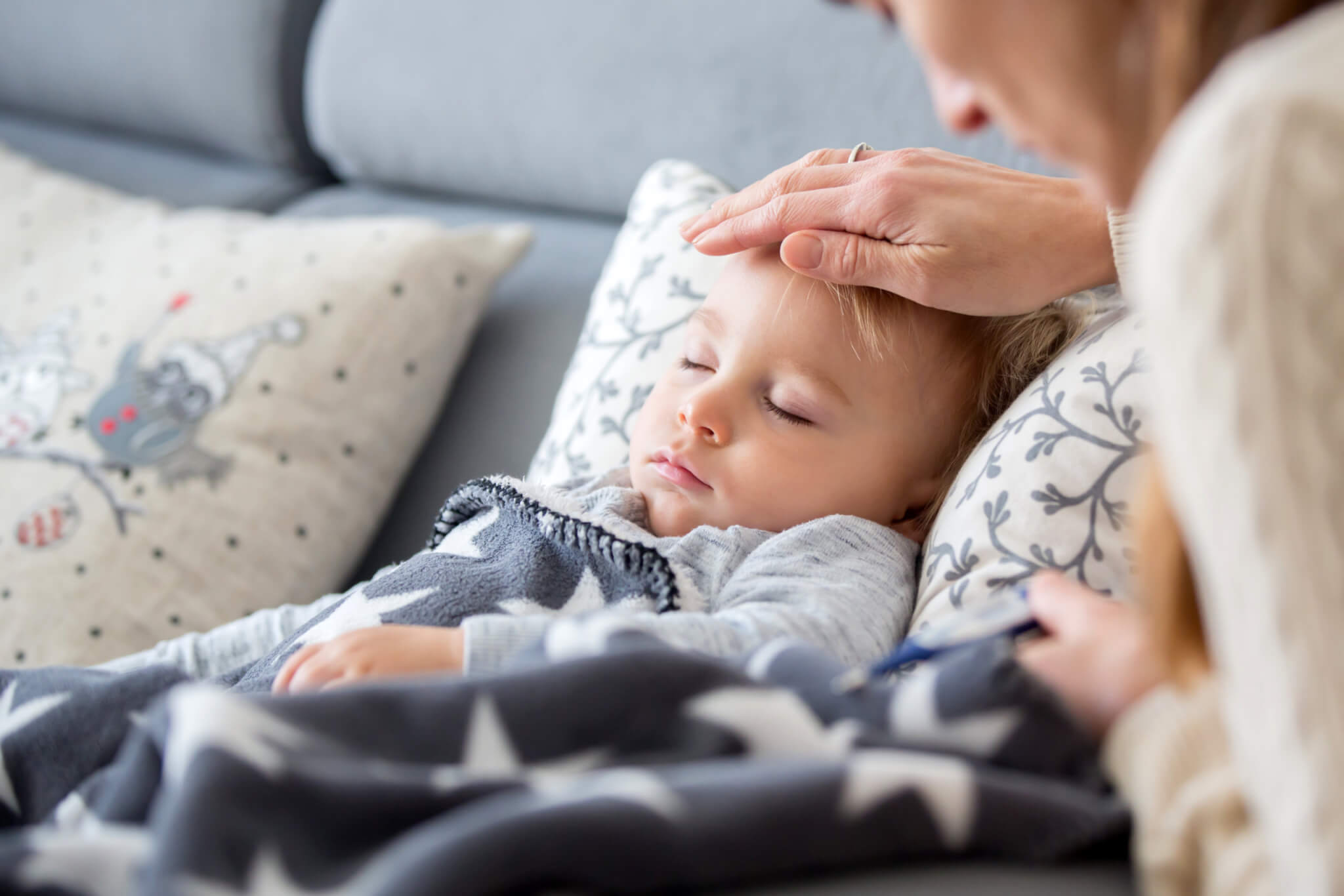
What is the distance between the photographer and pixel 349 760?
1.66 ft

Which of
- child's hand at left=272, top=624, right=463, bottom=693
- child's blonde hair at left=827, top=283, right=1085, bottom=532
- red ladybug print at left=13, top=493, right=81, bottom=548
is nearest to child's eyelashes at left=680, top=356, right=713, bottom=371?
child's blonde hair at left=827, top=283, right=1085, bottom=532

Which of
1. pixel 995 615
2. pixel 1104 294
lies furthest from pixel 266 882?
pixel 1104 294

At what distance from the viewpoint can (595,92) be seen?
4.91ft

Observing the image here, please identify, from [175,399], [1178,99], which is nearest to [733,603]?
[1178,99]

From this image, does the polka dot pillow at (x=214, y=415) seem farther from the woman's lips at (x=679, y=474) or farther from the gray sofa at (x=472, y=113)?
the woman's lips at (x=679, y=474)

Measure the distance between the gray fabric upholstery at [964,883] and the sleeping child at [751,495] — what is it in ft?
0.93

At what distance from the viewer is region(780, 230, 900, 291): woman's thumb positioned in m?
0.87

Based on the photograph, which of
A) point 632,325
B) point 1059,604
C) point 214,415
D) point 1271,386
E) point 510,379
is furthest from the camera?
point 510,379

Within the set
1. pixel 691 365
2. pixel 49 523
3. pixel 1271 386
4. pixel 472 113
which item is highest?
pixel 472 113

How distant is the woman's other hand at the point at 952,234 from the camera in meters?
0.85

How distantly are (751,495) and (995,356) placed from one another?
10.8 inches

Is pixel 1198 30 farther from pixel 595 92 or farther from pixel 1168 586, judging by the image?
pixel 595 92

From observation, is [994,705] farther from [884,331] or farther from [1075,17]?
[884,331]

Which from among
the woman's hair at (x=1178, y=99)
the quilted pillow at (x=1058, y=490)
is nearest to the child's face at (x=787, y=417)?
the quilted pillow at (x=1058, y=490)
